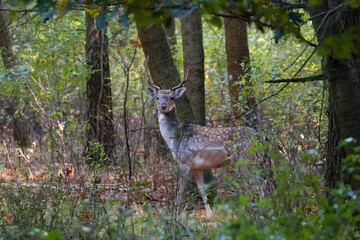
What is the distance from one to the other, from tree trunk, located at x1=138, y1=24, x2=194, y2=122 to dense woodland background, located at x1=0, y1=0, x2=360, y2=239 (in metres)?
0.02

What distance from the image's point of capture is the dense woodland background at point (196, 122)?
3.51 m

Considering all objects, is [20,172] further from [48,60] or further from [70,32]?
[70,32]

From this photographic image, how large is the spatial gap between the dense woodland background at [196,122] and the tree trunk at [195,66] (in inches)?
0.8

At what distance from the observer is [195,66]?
29.6 ft

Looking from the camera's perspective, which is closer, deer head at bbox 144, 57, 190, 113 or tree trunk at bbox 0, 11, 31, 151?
deer head at bbox 144, 57, 190, 113

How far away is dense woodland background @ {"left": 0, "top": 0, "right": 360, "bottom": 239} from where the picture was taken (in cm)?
351

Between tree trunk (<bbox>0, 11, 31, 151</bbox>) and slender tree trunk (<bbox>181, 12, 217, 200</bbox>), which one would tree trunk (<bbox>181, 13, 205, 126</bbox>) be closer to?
slender tree trunk (<bbox>181, 12, 217, 200</bbox>)

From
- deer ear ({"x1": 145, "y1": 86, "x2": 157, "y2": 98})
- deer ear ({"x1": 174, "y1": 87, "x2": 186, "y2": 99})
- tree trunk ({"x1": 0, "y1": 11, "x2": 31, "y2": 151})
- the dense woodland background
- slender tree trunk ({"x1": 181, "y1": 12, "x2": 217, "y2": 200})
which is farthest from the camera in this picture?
tree trunk ({"x1": 0, "y1": 11, "x2": 31, "y2": 151})

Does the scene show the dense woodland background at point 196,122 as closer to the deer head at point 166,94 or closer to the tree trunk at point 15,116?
the tree trunk at point 15,116

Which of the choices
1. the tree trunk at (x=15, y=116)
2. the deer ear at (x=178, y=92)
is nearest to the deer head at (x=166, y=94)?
the deer ear at (x=178, y=92)

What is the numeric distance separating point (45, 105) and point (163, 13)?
706 cm

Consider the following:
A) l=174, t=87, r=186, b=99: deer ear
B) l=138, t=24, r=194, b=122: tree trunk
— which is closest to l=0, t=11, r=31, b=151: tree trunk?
l=138, t=24, r=194, b=122: tree trunk

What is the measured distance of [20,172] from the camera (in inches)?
412

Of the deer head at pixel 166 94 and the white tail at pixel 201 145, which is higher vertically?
the deer head at pixel 166 94
